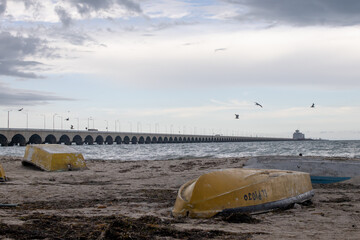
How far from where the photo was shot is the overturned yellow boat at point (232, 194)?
234 inches

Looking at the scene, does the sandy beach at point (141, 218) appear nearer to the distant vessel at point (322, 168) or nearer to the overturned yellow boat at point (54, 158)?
the distant vessel at point (322, 168)

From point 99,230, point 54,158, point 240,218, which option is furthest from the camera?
point 54,158

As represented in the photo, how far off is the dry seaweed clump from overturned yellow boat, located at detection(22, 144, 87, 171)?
31.2 ft

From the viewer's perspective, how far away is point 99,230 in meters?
4.63

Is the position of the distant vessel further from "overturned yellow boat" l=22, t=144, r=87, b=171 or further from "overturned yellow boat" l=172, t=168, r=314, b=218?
"overturned yellow boat" l=22, t=144, r=87, b=171

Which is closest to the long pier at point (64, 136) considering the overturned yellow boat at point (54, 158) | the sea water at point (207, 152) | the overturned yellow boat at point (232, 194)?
the sea water at point (207, 152)

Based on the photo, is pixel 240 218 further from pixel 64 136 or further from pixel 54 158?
pixel 64 136

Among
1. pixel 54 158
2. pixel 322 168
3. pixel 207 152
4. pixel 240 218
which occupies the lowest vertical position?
pixel 207 152

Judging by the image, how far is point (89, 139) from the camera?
9444 cm

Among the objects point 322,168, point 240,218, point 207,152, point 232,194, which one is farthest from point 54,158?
point 207,152

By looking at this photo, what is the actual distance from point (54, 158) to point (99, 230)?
10572 mm

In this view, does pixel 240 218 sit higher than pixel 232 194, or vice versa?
pixel 232 194

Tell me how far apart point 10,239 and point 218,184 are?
128 inches

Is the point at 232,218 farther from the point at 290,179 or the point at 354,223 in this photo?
the point at 290,179
